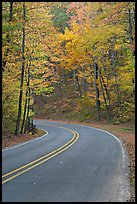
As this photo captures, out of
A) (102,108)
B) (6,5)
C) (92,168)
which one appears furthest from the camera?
(102,108)

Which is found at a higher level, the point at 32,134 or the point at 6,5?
the point at 6,5

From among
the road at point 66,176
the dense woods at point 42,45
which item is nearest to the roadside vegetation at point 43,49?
the dense woods at point 42,45

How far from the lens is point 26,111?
81.9 ft

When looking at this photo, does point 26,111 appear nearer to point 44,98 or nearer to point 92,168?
point 92,168

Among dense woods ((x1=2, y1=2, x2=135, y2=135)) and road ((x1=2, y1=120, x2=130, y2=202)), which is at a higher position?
dense woods ((x1=2, y1=2, x2=135, y2=135))

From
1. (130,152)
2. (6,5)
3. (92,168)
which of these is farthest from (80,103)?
(92,168)

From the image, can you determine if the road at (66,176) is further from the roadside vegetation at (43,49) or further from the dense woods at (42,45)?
the dense woods at (42,45)

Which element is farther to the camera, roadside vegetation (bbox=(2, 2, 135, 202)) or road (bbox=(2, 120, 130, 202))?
roadside vegetation (bbox=(2, 2, 135, 202))

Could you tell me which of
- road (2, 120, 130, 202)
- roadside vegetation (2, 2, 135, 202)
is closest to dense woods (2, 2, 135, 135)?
roadside vegetation (2, 2, 135, 202)

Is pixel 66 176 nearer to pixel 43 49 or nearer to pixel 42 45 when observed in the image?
pixel 42 45

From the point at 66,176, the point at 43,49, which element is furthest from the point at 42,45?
the point at 66,176

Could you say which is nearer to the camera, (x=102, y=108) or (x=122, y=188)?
(x=122, y=188)

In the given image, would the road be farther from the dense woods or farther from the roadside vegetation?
the dense woods

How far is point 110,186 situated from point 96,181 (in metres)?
0.60
